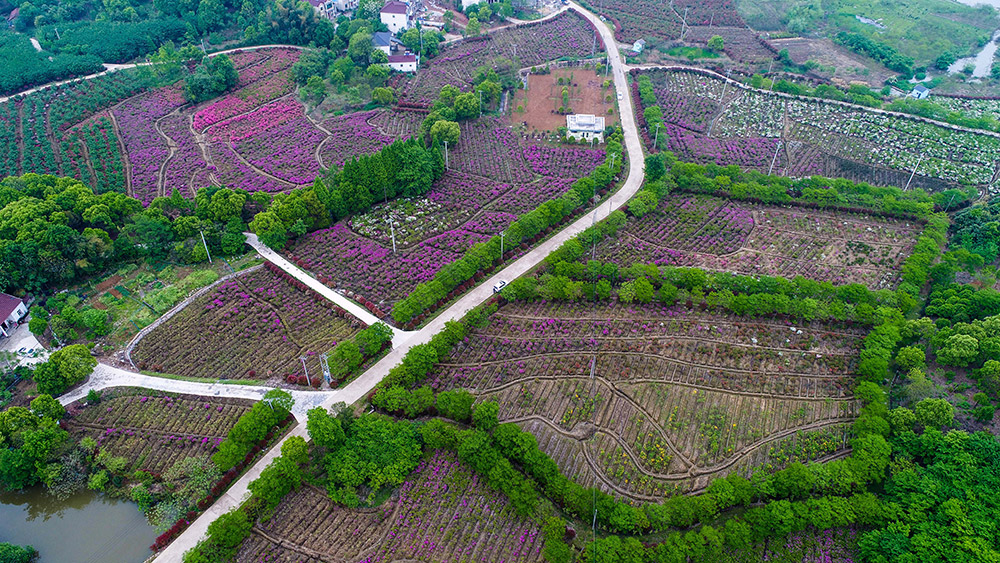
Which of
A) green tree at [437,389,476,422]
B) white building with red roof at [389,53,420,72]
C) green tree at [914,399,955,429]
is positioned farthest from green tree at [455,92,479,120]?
green tree at [914,399,955,429]

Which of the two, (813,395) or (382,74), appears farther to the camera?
(382,74)

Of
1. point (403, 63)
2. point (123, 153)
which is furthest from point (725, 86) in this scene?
point (123, 153)

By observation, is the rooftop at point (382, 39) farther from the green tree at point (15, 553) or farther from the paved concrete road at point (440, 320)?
the green tree at point (15, 553)

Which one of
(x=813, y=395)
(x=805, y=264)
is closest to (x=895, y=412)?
(x=813, y=395)

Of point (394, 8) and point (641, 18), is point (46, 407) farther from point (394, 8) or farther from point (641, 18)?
point (641, 18)

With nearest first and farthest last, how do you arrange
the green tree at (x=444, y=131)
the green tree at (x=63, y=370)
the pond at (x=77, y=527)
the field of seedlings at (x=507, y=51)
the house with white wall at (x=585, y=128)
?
the pond at (x=77, y=527)
the green tree at (x=63, y=370)
the green tree at (x=444, y=131)
the house with white wall at (x=585, y=128)
the field of seedlings at (x=507, y=51)

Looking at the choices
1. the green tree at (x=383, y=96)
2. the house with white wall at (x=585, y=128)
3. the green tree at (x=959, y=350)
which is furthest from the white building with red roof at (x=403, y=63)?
the green tree at (x=959, y=350)

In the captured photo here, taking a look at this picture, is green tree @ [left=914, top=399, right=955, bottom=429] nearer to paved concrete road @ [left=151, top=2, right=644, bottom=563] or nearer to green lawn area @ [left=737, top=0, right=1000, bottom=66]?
paved concrete road @ [left=151, top=2, right=644, bottom=563]

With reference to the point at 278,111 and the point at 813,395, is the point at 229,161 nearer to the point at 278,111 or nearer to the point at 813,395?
the point at 278,111
